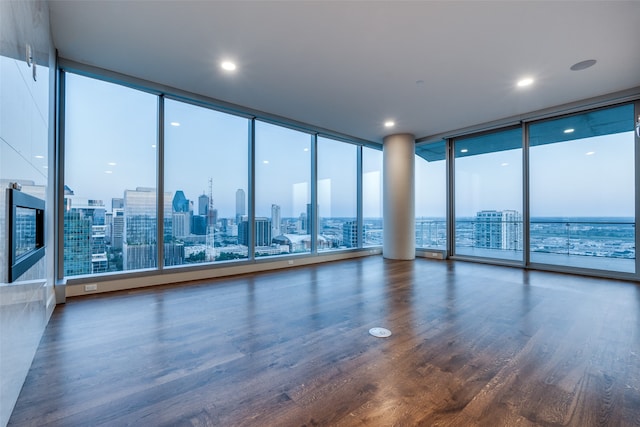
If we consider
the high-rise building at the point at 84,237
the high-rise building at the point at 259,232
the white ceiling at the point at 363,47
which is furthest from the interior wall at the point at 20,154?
the high-rise building at the point at 259,232

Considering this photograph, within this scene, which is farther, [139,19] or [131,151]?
[131,151]

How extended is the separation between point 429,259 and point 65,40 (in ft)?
22.9

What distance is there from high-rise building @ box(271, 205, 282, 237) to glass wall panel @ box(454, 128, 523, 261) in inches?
161

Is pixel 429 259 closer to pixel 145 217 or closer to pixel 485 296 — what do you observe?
pixel 485 296

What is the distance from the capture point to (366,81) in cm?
393

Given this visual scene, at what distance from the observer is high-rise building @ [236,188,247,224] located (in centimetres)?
500

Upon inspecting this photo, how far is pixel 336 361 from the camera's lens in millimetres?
1951

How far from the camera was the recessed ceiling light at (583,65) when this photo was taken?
135 inches

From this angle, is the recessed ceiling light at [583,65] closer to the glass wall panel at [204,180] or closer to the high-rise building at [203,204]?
the glass wall panel at [204,180]

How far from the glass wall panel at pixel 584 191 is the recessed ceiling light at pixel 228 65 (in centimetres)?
542

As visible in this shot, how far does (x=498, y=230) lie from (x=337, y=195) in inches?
137

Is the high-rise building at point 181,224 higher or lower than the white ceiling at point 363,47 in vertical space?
lower

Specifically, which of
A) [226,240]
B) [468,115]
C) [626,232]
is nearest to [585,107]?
[468,115]

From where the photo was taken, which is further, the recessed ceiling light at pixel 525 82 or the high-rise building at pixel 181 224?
the high-rise building at pixel 181 224
